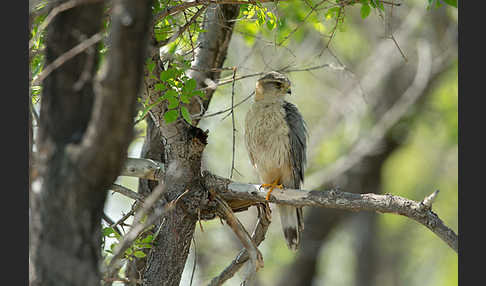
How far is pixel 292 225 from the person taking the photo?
617cm

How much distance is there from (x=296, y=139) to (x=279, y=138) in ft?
0.64

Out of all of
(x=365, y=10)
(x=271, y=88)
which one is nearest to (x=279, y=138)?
(x=271, y=88)

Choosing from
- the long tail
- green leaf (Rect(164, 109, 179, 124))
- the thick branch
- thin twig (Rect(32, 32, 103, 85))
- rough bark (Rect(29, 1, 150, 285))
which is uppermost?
the long tail

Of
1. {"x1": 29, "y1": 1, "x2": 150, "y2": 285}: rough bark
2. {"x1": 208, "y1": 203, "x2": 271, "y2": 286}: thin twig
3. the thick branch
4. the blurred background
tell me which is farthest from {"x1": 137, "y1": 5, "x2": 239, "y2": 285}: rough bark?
the blurred background

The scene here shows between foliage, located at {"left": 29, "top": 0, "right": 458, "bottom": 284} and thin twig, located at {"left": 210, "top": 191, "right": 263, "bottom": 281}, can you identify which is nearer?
thin twig, located at {"left": 210, "top": 191, "right": 263, "bottom": 281}

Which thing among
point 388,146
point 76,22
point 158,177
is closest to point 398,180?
point 388,146

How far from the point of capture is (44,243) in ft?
7.79

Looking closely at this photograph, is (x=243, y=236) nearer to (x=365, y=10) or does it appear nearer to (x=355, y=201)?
(x=355, y=201)

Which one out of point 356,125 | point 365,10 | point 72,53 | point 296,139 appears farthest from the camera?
point 356,125

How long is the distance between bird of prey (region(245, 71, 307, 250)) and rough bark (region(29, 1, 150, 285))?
379cm

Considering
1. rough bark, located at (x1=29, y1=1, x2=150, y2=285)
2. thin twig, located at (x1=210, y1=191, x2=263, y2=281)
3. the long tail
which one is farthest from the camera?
the long tail

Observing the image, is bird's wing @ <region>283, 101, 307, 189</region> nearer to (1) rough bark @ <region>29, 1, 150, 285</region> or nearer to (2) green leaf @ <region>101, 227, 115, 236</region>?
(2) green leaf @ <region>101, 227, 115, 236</region>

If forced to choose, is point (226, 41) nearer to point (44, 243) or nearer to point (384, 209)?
point (384, 209)

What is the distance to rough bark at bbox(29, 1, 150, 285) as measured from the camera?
7.26 ft
